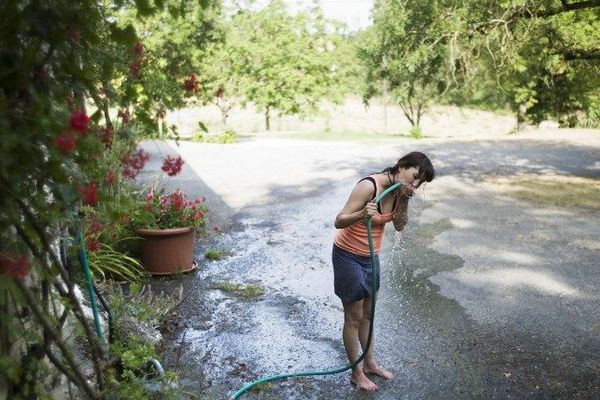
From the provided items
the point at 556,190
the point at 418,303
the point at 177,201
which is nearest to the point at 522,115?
the point at 556,190

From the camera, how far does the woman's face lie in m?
3.70

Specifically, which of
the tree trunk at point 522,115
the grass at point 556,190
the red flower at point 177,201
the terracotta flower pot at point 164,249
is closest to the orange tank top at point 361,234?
the terracotta flower pot at point 164,249

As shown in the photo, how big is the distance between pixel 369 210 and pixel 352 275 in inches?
19.5

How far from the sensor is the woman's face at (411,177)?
146 inches

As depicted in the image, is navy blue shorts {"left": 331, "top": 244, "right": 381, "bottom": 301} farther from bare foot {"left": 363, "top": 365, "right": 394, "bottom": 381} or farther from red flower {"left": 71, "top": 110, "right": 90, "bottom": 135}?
red flower {"left": 71, "top": 110, "right": 90, "bottom": 135}

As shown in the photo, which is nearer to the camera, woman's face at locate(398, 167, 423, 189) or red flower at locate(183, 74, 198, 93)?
red flower at locate(183, 74, 198, 93)

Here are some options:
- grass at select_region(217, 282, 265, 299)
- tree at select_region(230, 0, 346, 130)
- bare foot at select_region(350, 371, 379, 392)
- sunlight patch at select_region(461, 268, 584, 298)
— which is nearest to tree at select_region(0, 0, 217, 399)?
bare foot at select_region(350, 371, 379, 392)

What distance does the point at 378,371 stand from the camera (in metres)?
4.17

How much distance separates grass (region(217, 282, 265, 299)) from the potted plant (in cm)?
56

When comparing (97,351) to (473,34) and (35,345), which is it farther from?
(473,34)

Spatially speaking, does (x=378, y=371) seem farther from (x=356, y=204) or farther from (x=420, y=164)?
(x=420, y=164)

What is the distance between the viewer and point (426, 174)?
371 cm

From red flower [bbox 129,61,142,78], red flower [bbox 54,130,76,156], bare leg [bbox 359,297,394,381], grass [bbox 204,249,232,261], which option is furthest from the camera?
grass [bbox 204,249,232,261]

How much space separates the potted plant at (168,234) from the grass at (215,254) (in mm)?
659
